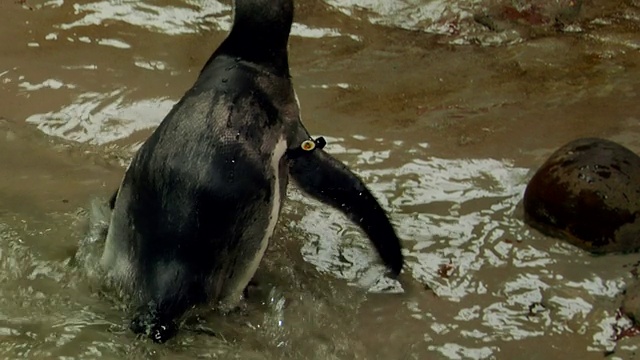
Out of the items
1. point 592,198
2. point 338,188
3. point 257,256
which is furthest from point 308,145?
point 592,198

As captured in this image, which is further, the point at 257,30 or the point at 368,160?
the point at 368,160

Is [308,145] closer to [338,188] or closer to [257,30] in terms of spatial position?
[338,188]

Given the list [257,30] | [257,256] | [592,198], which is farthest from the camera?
[592,198]

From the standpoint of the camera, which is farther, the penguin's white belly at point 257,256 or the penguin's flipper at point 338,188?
the penguin's flipper at point 338,188

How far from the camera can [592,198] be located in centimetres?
285

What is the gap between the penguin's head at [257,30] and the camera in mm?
2689

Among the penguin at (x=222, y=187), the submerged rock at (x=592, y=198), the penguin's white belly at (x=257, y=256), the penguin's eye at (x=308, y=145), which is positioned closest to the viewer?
the penguin at (x=222, y=187)

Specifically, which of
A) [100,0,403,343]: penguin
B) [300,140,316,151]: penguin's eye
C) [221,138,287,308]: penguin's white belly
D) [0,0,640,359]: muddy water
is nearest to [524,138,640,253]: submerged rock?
[0,0,640,359]: muddy water

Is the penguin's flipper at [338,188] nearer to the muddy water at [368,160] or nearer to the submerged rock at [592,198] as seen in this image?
the muddy water at [368,160]

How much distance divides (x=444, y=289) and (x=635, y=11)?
272cm

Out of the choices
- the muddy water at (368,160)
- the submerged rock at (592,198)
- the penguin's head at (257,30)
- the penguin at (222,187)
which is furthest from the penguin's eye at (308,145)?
the submerged rock at (592,198)

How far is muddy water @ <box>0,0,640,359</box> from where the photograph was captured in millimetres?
2518

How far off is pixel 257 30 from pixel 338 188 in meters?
0.60

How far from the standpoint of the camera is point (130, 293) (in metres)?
2.37
